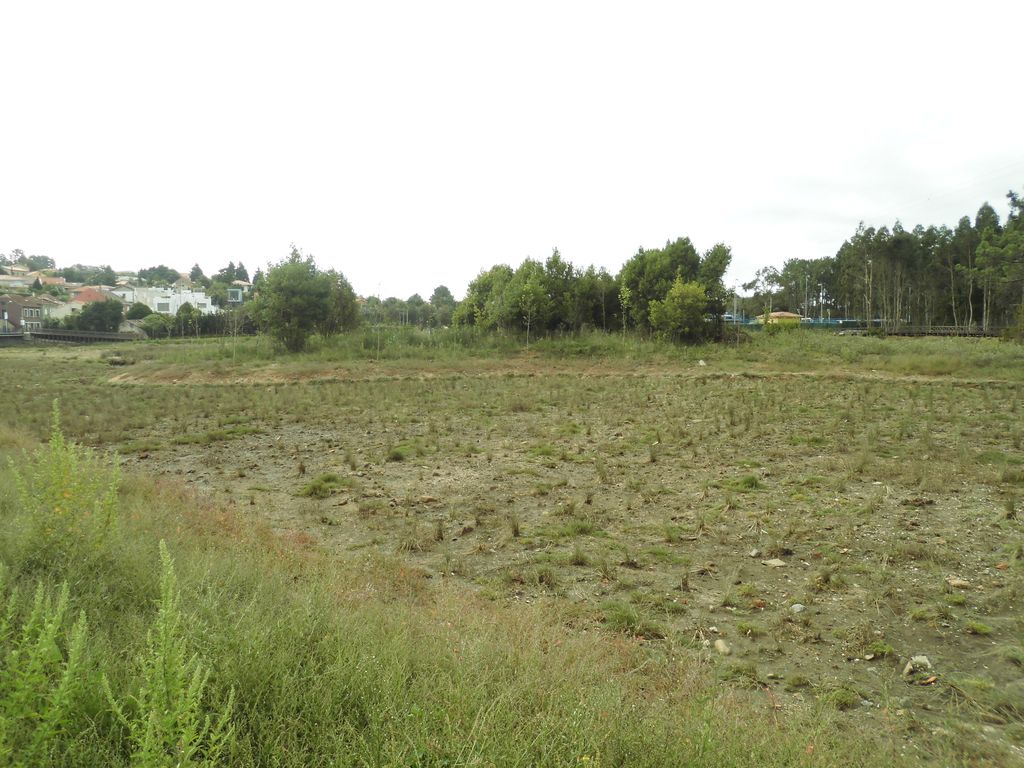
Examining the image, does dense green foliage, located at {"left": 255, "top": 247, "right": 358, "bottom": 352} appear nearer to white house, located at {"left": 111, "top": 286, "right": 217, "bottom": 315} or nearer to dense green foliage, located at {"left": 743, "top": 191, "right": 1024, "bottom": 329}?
dense green foliage, located at {"left": 743, "top": 191, "right": 1024, "bottom": 329}

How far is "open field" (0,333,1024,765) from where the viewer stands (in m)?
Result: 4.13

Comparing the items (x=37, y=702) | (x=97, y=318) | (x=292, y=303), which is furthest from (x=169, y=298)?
(x=37, y=702)

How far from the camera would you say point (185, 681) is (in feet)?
8.68

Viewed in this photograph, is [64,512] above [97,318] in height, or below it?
below

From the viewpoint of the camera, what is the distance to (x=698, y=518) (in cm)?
768

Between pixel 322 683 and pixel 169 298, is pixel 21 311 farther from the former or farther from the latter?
pixel 322 683

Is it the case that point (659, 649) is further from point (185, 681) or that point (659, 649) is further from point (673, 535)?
point (185, 681)

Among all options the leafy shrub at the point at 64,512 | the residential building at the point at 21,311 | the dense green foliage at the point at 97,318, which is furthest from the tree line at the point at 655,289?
the leafy shrub at the point at 64,512

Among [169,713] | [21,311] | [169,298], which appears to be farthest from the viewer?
[169,298]

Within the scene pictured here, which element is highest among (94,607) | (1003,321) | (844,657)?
(1003,321)

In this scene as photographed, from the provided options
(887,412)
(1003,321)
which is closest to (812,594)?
(887,412)

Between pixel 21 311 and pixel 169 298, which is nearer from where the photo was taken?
pixel 21 311

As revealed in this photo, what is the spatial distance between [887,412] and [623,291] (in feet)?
84.4

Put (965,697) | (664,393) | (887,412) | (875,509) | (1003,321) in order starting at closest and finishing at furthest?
(965,697) → (875,509) → (887,412) → (664,393) → (1003,321)
